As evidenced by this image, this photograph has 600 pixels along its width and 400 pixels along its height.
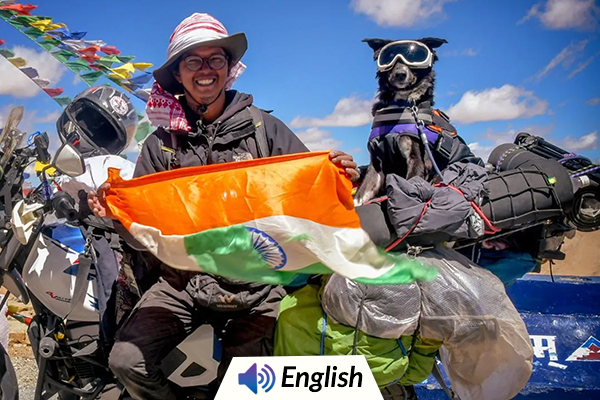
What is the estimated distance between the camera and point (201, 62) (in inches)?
106

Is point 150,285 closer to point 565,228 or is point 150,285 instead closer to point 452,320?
point 452,320

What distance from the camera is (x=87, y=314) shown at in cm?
312

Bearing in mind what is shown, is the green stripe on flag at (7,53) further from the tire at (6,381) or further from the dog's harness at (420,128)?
the dog's harness at (420,128)

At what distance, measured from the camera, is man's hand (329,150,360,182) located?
7.69 ft

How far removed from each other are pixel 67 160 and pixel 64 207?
250mm

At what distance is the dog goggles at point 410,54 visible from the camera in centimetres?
339

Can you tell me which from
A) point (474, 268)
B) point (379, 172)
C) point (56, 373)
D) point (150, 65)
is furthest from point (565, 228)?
point (150, 65)

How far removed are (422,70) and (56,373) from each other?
9.80ft

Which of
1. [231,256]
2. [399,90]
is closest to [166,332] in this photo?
[231,256]

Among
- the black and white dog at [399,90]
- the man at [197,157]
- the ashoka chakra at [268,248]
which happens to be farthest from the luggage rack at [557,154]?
the ashoka chakra at [268,248]

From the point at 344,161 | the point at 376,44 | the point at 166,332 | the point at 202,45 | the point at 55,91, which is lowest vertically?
the point at 166,332

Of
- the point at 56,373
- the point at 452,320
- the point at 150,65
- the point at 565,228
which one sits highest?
the point at 150,65

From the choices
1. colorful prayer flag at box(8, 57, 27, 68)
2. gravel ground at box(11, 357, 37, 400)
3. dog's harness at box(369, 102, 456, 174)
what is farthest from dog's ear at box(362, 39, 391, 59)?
gravel ground at box(11, 357, 37, 400)

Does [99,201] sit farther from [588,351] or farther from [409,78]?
[588,351]
